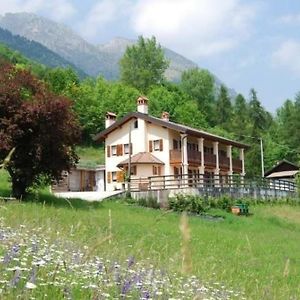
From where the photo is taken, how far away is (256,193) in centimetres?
4453

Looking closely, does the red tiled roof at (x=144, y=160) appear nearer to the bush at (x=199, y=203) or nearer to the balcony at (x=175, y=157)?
the balcony at (x=175, y=157)

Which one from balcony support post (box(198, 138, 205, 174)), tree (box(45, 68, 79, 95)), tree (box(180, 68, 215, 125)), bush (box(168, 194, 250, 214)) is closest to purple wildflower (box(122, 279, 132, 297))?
bush (box(168, 194, 250, 214))

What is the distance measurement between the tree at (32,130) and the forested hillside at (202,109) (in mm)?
47678

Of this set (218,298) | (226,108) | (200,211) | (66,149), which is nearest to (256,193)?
(200,211)

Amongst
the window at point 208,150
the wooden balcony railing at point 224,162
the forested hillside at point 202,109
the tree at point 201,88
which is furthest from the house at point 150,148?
the tree at point 201,88

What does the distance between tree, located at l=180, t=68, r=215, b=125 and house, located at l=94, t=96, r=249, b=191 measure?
1726 inches

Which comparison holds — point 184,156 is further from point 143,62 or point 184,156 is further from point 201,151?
point 143,62

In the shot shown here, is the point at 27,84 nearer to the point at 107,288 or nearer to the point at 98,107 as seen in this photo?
→ the point at 107,288

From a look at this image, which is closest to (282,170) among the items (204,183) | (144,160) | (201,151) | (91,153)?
(201,151)

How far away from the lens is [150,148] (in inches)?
2137

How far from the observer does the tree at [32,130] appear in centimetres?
2612

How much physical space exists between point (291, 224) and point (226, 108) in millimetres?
67540

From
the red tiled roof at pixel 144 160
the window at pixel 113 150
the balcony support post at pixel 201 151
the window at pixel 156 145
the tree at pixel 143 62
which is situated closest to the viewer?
the red tiled roof at pixel 144 160

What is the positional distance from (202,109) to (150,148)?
47.5m
